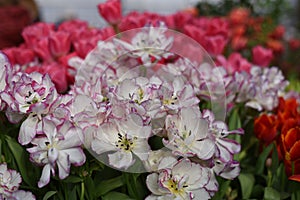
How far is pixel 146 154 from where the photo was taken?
0.43 metres

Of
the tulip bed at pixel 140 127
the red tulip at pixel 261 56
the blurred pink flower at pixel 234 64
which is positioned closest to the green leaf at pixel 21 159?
the tulip bed at pixel 140 127

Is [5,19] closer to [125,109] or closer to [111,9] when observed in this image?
[111,9]

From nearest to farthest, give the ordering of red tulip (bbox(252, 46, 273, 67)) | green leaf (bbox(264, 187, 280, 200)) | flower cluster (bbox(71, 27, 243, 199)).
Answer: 1. flower cluster (bbox(71, 27, 243, 199))
2. green leaf (bbox(264, 187, 280, 200))
3. red tulip (bbox(252, 46, 273, 67))

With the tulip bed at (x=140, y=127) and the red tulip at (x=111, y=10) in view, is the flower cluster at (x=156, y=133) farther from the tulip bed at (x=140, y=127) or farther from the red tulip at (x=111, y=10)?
the red tulip at (x=111, y=10)

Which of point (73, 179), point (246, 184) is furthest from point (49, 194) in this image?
point (246, 184)

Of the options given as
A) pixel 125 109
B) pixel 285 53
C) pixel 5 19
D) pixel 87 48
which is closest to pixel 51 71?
pixel 87 48

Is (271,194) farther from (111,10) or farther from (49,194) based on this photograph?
(111,10)

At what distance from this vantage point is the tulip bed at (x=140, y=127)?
1.40ft


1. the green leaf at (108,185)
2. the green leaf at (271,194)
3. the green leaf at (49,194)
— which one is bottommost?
the green leaf at (271,194)

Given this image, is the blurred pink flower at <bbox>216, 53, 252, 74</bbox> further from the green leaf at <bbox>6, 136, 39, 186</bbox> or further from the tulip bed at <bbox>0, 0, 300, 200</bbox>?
the green leaf at <bbox>6, 136, 39, 186</bbox>

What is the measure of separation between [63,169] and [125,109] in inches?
3.0

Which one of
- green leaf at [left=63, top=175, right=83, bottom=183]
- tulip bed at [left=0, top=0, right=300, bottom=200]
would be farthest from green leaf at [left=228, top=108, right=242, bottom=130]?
green leaf at [left=63, top=175, right=83, bottom=183]

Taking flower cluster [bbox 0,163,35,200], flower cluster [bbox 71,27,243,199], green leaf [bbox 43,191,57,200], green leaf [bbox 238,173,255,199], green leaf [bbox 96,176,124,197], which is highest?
flower cluster [bbox 71,27,243,199]

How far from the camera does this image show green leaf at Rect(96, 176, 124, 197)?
1.56ft
